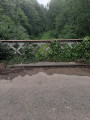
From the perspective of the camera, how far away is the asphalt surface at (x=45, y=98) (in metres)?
2.11

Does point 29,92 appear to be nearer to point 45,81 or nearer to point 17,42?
point 45,81

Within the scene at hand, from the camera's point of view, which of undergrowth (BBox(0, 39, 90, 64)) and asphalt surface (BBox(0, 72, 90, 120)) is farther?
undergrowth (BBox(0, 39, 90, 64))

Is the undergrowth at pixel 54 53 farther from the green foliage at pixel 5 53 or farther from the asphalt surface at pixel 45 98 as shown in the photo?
the asphalt surface at pixel 45 98

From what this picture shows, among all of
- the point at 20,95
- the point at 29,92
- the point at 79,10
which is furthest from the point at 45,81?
the point at 79,10

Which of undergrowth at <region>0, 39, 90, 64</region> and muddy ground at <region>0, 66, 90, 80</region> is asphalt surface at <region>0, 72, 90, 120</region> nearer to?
muddy ground at <region>0, 66, 90, 80</region>

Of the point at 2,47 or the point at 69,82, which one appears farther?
the point at 2,47

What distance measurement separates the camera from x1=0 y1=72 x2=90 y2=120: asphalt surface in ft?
6.93

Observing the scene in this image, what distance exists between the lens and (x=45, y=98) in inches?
101

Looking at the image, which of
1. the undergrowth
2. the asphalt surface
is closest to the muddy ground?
the asphalt surface

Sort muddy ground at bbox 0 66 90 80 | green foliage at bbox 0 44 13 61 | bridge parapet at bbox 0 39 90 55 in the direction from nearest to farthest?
1. muddy ground at bbox 0 66 90 80
2. green foliage at bbox 0 44 13 61
3. bridge parapet at bbox 0 39 90 55

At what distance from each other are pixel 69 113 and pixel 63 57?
2992 mm

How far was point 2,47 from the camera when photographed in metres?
4.41

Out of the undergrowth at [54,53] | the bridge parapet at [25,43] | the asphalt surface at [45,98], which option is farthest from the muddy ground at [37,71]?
the bridge parapet at [25,43]

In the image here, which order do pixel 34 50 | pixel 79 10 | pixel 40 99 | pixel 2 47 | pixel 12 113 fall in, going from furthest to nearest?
pixel 79 10, pixel 34 50, pixel 2 47, pixel 40 99, pixel 12 113
